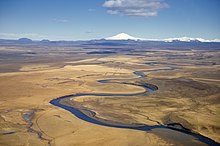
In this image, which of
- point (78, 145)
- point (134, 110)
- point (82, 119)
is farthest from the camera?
point (134, 110)

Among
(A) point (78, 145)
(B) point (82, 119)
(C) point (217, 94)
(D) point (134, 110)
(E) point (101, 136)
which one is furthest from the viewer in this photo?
(C) point (217, 94)

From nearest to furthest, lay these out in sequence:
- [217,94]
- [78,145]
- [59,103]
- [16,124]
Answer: [78,145] < [16,124] < [59,103] < [217,94]

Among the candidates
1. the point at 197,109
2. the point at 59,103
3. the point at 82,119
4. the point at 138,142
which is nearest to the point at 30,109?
the point at 59,103

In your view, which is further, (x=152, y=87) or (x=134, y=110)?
(x=152, y=87)

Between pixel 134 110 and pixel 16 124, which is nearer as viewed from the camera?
pixel 16 124

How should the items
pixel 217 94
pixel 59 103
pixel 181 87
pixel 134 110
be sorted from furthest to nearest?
pixel 181 87, pixel 217 94, pixel 59 103, pixel 134 110

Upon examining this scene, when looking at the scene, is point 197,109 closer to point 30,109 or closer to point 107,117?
point 107,117

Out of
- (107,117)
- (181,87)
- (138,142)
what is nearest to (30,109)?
(107,117)

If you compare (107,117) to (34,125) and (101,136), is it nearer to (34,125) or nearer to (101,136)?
(101,136)
